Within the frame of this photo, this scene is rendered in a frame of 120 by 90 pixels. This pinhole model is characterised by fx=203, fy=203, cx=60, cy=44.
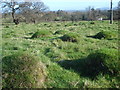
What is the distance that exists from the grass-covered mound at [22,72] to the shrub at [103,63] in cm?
→ 125

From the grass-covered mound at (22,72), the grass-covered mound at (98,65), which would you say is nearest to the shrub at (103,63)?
Result: the grass-covered mound at (98,65)

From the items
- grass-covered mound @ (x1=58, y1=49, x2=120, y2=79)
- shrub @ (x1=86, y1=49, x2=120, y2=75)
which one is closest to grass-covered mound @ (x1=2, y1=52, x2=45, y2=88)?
grass-covered mound @ (x1=58, y1=49, x2=120, y2=79)

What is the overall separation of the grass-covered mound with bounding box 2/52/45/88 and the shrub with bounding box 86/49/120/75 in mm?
1249

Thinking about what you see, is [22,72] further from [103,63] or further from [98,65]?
[103,63]

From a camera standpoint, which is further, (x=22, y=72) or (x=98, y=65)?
(x=98, y=65)

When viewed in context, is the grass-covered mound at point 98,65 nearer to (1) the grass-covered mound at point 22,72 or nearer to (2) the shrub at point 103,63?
(2) the shrub at point 103,63

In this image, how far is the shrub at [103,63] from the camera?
496 centimetres

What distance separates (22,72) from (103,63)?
1997 millimetres

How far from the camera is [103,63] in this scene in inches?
200

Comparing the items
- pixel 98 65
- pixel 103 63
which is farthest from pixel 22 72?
pixel 103 63

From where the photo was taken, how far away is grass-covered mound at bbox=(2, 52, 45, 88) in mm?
4492

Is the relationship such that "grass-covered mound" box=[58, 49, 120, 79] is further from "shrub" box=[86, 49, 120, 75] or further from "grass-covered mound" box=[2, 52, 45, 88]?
"grass-covered mound" box=[2, 52, 45, 88]

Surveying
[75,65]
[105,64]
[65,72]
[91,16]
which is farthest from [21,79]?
[91,16]

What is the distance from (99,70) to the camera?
5.00m
